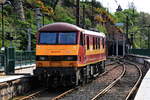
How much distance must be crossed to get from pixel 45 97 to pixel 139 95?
4.49 meters

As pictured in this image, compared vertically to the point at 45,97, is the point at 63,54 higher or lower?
higher

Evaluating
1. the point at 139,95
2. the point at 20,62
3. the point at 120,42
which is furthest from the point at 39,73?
the point at 120,42

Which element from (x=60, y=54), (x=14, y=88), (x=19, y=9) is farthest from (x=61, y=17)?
(x=14, y=88)

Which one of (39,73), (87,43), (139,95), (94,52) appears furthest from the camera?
(94,52)

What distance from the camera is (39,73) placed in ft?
67.9

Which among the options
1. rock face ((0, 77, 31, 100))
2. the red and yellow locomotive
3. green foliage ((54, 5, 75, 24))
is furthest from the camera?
green foliage ((54, 5, 75, 24))

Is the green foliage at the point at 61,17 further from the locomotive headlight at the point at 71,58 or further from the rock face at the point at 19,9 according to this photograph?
the locomotive headlight at the point at 71,58

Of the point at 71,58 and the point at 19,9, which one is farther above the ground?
the point at 19,9

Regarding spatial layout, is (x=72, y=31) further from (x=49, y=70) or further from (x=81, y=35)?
(x=49, y=70)

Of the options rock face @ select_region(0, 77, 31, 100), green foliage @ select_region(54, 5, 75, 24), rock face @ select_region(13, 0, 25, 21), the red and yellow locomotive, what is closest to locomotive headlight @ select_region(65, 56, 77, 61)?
the red and yellow locomotive

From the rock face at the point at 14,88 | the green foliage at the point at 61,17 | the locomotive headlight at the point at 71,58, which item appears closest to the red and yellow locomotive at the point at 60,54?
the locomotive headlight at the point at 71,58

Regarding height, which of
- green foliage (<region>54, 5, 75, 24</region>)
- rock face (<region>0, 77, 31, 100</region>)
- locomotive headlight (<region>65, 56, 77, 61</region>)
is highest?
green foliage (<region>54, 5, 75, 24</region>)

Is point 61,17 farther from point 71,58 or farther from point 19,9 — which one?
point 71,58

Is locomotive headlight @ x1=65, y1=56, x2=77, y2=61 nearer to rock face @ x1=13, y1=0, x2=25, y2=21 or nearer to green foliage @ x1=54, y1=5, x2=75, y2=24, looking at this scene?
rock face @ x1=13, y1=0, x2=25, y2=21
